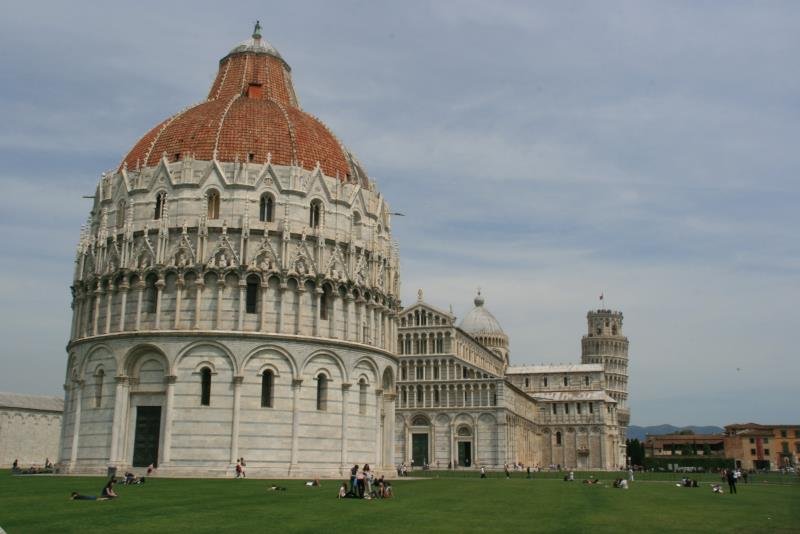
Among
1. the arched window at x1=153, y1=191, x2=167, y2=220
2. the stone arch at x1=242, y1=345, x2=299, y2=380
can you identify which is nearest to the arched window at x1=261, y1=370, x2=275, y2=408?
the stone arch at x1=242, y1=345, x2=299, y2=380

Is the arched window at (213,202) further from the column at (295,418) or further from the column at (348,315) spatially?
the column at (295,418)

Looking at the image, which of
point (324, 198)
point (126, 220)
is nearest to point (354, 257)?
point (324, 198)

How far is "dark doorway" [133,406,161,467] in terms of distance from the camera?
47656mm

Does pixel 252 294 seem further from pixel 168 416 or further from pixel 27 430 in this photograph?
pixel 27 430

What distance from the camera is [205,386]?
47.8m

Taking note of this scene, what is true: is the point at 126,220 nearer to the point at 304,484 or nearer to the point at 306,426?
the point at 306,426

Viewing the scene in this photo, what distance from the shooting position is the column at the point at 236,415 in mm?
46719

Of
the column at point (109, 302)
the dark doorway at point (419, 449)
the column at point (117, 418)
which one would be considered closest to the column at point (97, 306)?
the column at point (109, 302)

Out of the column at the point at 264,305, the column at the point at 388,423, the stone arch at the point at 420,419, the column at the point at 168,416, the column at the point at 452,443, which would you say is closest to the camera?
the column at the point at 168,416

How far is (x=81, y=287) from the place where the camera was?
5325cm

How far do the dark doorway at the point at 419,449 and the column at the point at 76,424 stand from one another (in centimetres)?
5659

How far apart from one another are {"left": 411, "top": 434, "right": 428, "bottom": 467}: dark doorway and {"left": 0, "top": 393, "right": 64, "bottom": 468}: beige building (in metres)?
42.1

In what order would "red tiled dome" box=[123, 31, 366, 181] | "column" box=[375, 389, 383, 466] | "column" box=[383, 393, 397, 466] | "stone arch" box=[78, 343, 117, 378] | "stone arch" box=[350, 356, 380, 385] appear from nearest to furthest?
"stone arch" box=[78, 343, 117, 378]
"stone arch" box=[350, 356, 380, 385]
"red tiled dome" box=[123, 31, 366, 181]
"column" box=[375, 389, 383, 466]
"column" box=[383, 393, 397, 466]

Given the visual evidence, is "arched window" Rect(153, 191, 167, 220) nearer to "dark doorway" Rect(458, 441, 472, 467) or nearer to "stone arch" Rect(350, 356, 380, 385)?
"stone arch" Rect(350, 356, 380, 385)
